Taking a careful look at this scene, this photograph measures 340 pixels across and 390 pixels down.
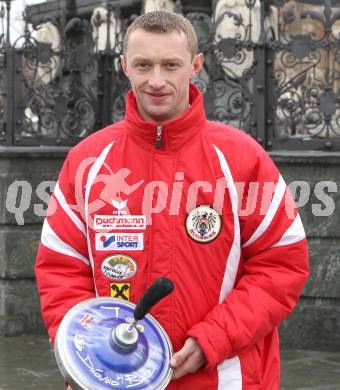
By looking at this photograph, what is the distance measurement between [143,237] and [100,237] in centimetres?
14

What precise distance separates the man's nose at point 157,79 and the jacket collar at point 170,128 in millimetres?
139

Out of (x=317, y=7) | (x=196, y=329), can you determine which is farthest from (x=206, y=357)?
(x=317, y=7)

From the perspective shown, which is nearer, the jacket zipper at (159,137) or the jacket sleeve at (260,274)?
the jacket sleeve at (260,274)

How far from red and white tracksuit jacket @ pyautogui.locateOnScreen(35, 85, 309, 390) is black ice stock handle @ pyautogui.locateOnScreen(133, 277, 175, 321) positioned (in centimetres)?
23

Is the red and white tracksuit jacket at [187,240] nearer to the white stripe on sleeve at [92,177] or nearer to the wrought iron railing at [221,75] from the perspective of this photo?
the white stripe on sleeve at [92,177]

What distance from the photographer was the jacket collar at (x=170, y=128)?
117 inches

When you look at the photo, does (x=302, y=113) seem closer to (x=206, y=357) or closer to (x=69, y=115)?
(x=69, y=115)

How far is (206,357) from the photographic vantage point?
2.79m

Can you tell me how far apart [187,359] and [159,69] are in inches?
36.1

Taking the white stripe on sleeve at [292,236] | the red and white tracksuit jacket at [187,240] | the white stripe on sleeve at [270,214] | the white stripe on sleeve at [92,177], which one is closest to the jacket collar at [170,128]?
the red and white tracksuit jacket at [187,240]

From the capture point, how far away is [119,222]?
299 cm

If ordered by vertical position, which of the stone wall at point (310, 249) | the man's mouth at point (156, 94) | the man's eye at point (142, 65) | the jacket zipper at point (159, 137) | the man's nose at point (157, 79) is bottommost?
the stone wall at point (310, 249)

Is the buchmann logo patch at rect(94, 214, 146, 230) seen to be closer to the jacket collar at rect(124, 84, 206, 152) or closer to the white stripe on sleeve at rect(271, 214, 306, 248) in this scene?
the jacket collar at rect(124, 84, 206, 152)

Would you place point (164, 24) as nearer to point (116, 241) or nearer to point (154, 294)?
point (116, 241)
